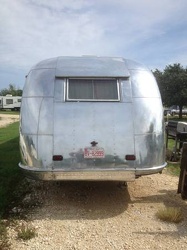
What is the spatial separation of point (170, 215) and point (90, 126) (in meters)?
1.83

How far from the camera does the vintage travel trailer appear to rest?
4.88 m

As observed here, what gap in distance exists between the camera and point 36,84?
5305mm

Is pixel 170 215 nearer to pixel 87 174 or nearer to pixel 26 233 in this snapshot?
pixel 87 174

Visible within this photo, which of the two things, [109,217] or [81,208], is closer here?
[109,217]

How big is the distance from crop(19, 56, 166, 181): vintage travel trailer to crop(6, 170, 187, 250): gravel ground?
620 millimetres

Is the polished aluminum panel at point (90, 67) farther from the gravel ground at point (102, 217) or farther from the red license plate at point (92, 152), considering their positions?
the gravel ground at point (102, 217)

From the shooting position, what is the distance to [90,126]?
16.2 ft

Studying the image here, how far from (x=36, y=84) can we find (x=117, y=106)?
1426 mm

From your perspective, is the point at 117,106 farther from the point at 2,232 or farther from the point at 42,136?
the point at 2,232

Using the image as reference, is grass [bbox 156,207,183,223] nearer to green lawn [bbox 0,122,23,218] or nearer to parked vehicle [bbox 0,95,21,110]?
green lawn [bbox 0,122,23,218]

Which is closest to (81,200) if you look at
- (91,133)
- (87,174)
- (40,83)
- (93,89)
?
(87,174)

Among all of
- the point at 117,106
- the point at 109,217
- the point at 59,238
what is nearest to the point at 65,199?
the point at 109,217

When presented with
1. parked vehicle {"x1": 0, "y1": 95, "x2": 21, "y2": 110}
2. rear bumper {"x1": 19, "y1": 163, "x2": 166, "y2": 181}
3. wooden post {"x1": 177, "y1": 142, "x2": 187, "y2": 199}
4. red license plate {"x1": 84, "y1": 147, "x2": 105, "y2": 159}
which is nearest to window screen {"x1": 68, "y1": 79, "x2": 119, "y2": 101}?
red license plate {"x1": 84, "y1": 147, "x2": 105, "y2": 159}

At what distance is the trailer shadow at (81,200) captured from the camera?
197 inches
